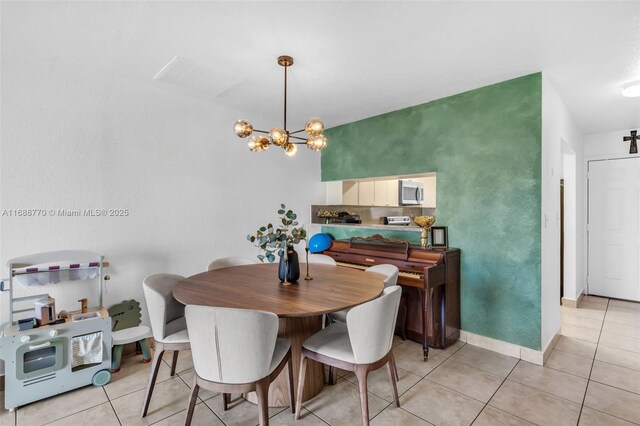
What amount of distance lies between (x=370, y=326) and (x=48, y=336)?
2.25m

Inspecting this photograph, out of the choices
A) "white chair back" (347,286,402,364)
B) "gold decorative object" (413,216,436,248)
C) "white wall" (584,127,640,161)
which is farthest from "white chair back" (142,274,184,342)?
"white wall" (584,127,640,161)

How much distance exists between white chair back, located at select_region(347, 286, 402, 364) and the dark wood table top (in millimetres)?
83

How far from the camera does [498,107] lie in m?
2.91

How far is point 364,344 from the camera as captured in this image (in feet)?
5.72

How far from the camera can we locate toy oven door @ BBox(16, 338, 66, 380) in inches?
83.5

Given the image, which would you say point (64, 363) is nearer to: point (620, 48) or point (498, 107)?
point (498, 107)

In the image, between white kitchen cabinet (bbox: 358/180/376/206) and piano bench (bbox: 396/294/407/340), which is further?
white kitchen cabinet (bbox: 358/180/376/206)

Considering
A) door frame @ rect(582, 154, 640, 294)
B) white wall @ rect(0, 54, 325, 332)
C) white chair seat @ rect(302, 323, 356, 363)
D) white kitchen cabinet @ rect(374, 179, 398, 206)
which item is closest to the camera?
white chair seat @ rect(302, 323, 356, 363)

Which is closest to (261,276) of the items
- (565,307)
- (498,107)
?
(498,107)

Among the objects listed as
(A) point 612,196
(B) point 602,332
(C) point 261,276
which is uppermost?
(A) point 612,196

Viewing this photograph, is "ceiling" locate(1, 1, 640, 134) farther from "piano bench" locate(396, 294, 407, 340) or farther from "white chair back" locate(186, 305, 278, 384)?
"piano bench" locate(396, 294, 407, 340)

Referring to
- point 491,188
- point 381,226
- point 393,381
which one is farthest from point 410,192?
point 393,381

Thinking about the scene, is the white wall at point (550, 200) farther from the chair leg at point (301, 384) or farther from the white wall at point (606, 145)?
the chair leg at point (301, 384)

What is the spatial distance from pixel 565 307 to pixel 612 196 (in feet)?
5.78
